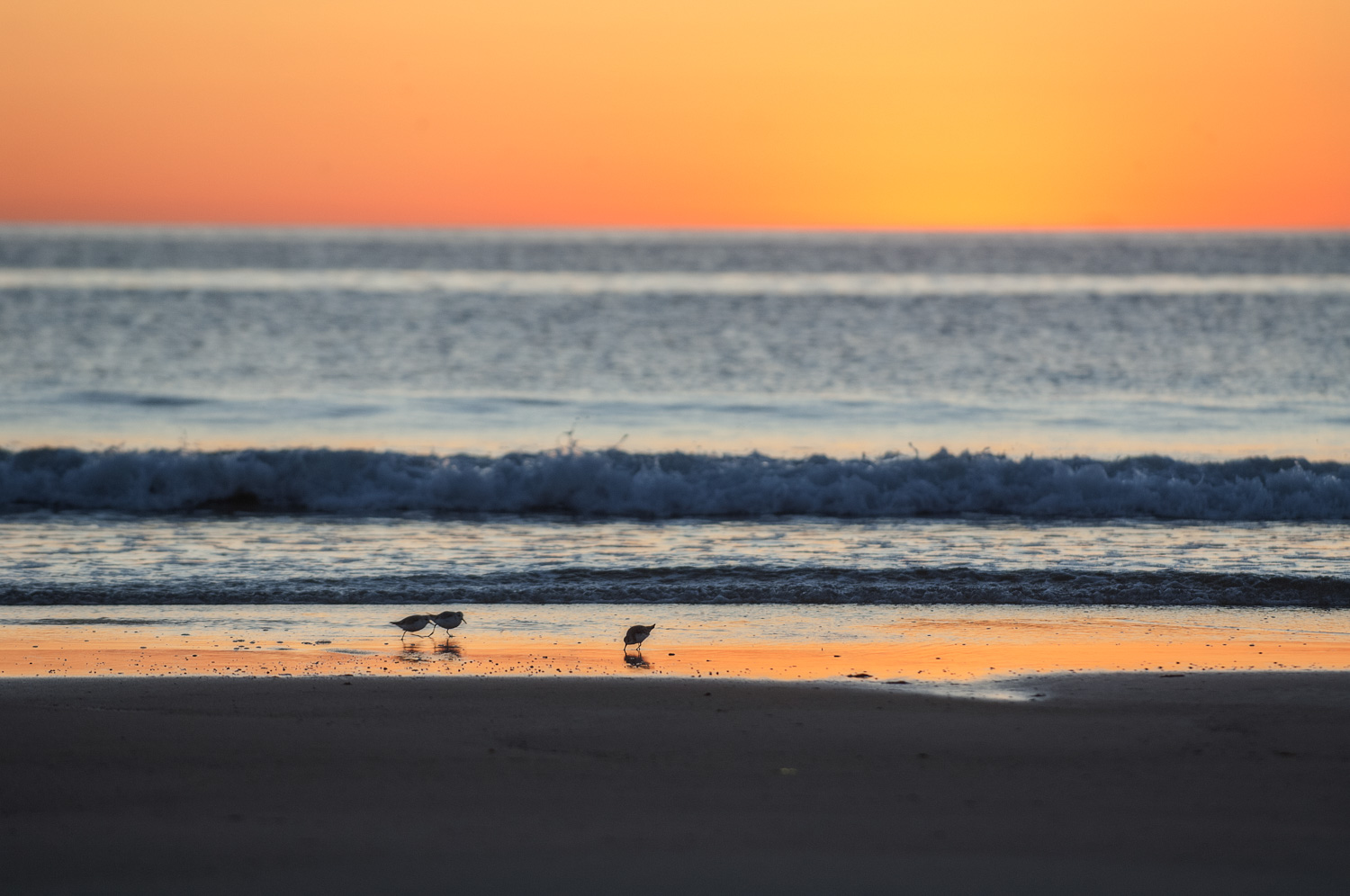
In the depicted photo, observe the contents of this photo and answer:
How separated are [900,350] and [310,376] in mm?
13248

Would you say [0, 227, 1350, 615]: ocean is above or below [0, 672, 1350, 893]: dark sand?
above

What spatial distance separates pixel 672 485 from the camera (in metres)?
13.7

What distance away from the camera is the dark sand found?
14.7ft

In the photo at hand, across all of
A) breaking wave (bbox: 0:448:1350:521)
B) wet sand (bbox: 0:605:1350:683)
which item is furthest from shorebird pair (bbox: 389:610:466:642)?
breaking wave (bbox: 0:448:1350:521)

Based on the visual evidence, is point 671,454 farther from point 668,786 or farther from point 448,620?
point 668,786

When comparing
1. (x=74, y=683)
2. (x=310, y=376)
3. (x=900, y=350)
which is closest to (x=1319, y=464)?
(x=74, y=683)

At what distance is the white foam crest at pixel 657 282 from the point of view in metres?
47.5

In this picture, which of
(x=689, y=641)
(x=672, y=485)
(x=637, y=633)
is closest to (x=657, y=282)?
(x=672, y=485)

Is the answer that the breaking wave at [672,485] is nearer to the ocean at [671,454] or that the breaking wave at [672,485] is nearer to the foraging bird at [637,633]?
the ocean at [671,454]

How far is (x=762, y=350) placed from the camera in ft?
95.9

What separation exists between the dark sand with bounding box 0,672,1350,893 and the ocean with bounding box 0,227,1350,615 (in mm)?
2674

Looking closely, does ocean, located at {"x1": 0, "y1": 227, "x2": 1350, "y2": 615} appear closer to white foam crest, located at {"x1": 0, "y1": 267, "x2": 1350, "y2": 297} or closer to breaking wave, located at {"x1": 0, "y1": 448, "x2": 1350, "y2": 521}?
breaking wave, located at {"x1": 0, "y1": 448, "x2": 1350, "y2": 521}

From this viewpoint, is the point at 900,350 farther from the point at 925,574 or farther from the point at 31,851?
the point at 31,851

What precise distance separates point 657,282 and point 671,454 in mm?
40378
